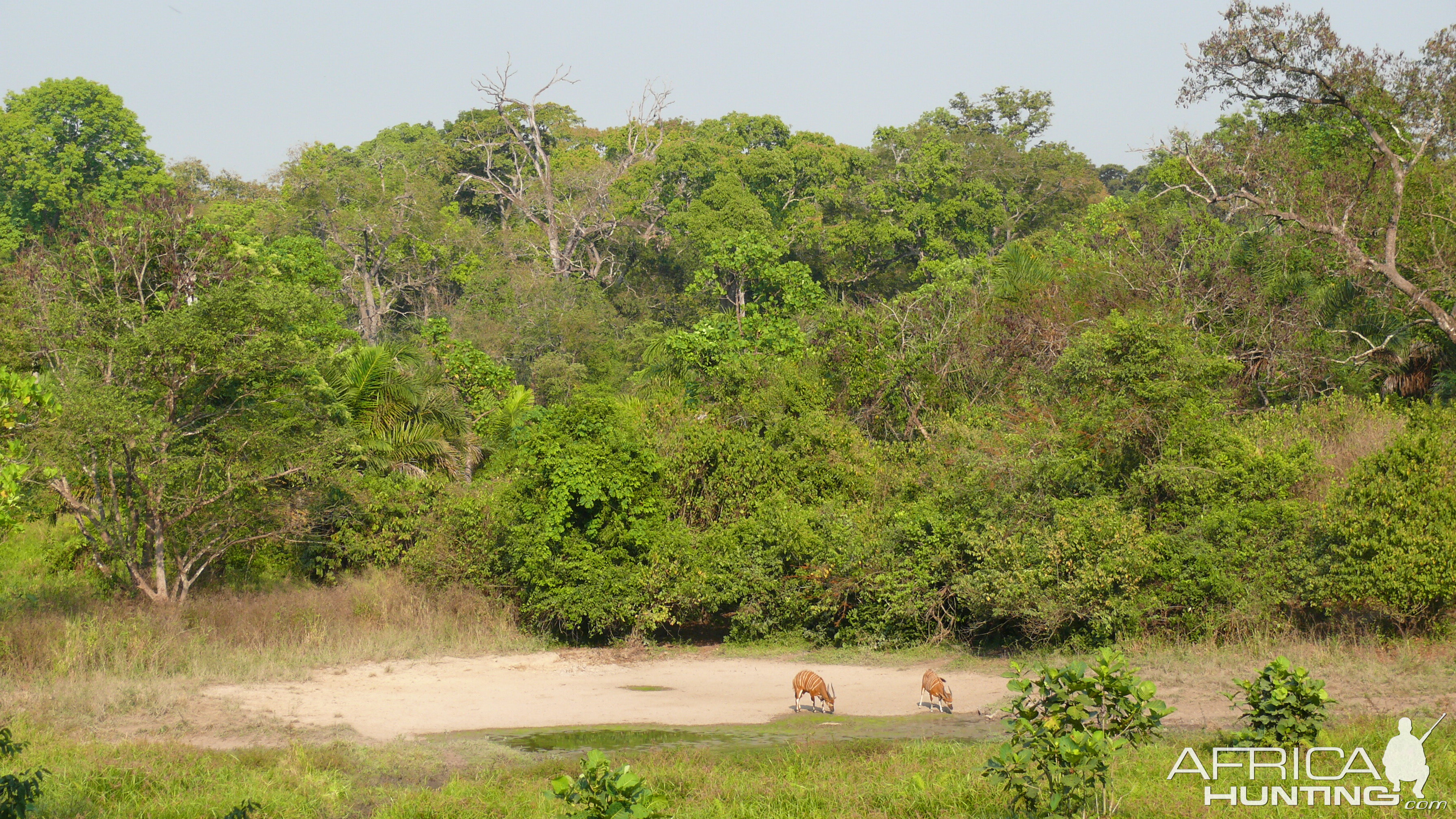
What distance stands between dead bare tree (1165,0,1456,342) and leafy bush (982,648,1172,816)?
52.7 ft

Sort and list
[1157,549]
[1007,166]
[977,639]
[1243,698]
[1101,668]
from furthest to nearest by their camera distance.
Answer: [1007,166], [977,639], [1157,549], [1243,698], [1101,668]

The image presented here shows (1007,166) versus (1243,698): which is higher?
(1007,166)

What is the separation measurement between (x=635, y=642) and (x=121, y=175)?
38.7 m

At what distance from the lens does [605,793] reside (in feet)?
19.6

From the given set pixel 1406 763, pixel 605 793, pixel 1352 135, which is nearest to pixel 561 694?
pixel 605 793

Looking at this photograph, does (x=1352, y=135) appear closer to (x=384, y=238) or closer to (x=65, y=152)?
(x=384, y=238)

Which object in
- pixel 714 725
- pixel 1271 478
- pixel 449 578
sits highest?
pixel 1271 478

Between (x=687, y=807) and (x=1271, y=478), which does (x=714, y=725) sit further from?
(x=1271, y=478)

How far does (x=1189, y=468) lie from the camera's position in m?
15.1

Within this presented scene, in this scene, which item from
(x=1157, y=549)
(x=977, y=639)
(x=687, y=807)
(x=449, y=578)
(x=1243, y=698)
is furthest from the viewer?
(x=449, y=578)

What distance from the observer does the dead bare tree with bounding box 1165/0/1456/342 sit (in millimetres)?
21625

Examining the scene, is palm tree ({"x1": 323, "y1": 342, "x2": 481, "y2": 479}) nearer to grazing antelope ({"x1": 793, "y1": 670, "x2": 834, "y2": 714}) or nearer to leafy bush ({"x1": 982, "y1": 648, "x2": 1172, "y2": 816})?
grazing antelope ({"x1": 793, "y1": 670, "x2": 834, "y2": 714})

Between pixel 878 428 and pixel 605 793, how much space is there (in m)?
16.4

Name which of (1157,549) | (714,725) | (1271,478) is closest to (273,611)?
(714,725)
